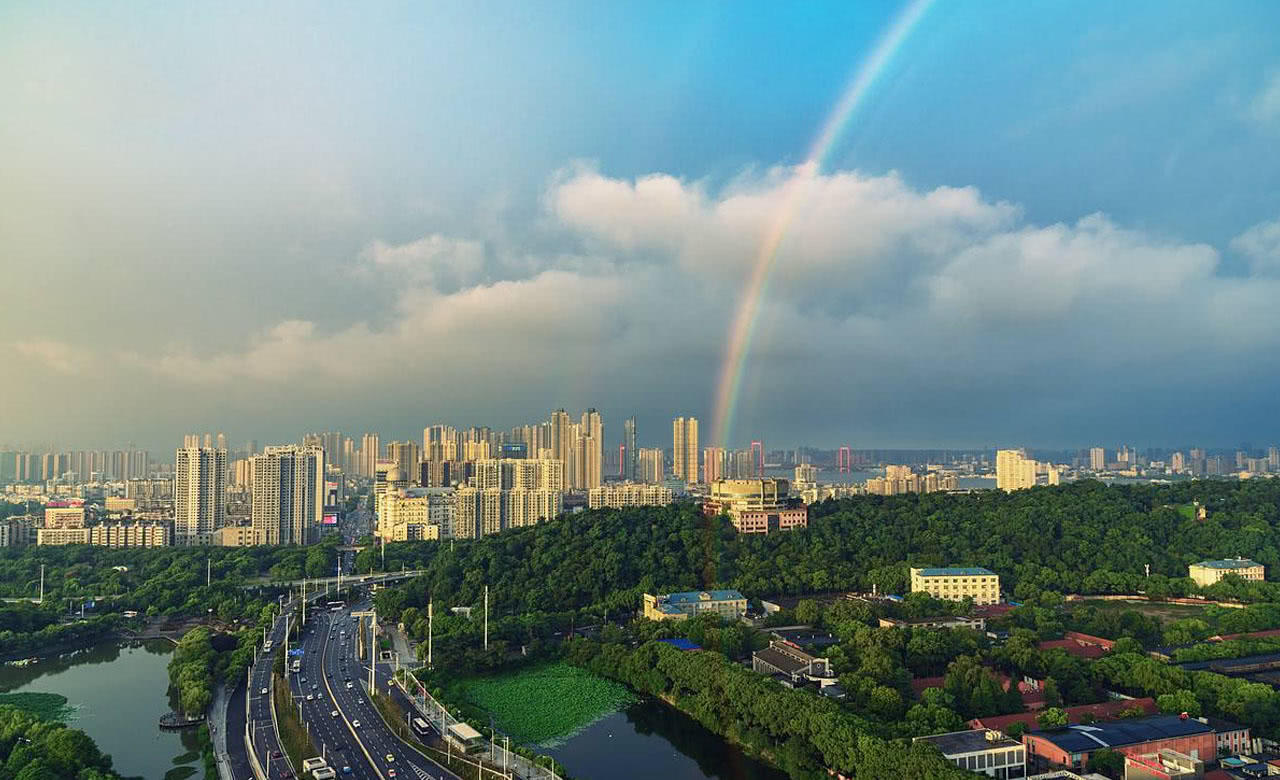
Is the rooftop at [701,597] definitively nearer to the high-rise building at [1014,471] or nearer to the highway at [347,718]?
the highway at [347,718]

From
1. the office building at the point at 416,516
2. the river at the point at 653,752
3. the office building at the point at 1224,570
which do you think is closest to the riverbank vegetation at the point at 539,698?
the river at the point at 653,752

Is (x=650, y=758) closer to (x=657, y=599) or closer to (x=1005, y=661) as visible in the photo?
(x=1005, y=661)

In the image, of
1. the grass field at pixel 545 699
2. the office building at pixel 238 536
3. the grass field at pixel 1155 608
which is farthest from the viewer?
the office building at pixel 238 536

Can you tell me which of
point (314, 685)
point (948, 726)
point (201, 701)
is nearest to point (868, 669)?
point (948, 726)

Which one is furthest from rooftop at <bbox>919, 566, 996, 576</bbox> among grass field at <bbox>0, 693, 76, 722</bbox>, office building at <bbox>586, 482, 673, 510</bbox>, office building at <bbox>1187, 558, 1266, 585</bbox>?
office building at <bbox>586, 482, 673, 510</bbox>

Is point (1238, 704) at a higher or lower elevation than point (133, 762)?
higher
